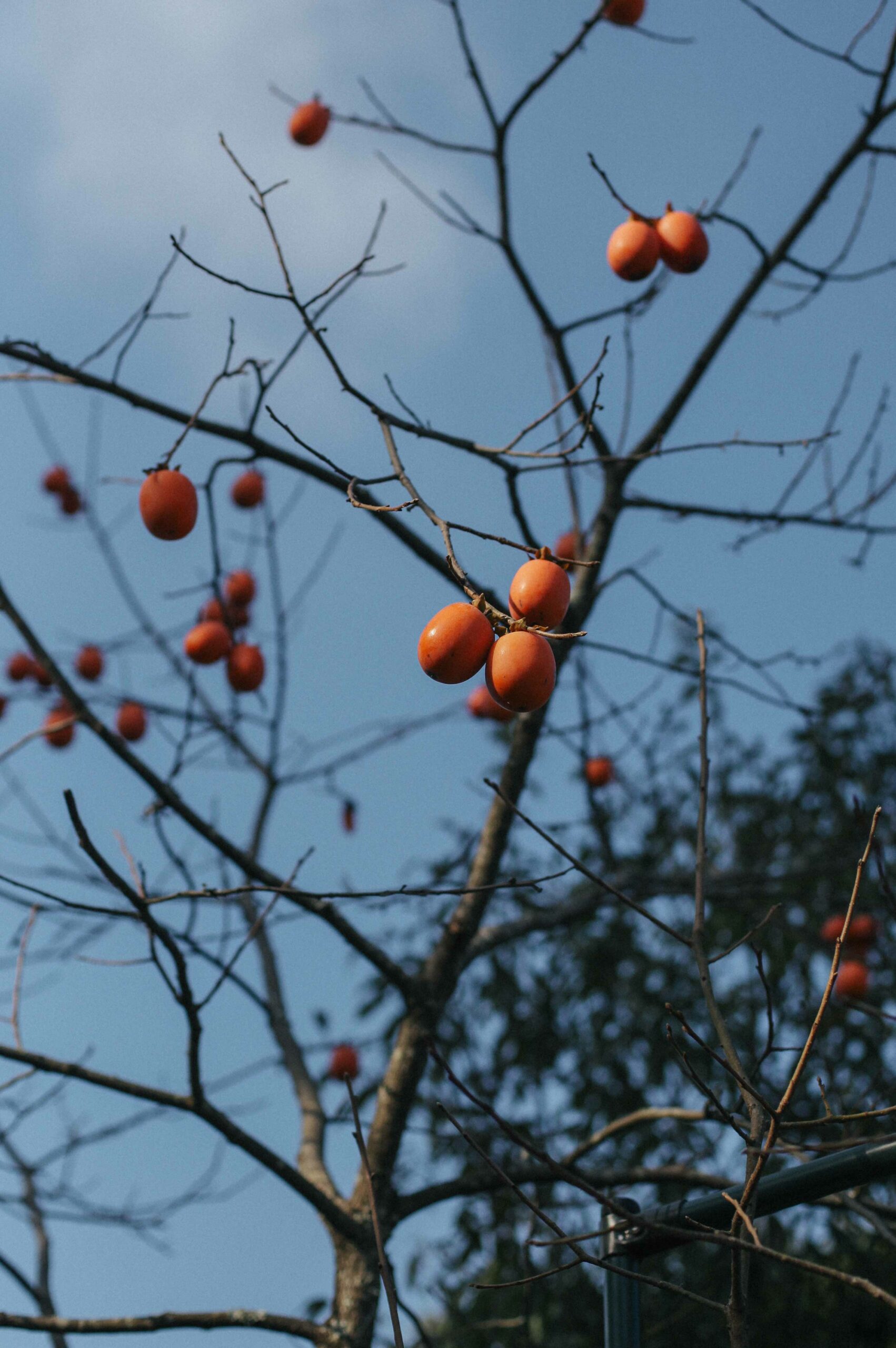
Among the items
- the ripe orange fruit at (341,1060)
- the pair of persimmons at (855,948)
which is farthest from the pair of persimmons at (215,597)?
the pair of persimmons at (855,948)

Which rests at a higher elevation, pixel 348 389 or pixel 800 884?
pixel 800 884

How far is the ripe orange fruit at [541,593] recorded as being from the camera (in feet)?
4.28

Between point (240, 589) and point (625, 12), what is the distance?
2058 mm

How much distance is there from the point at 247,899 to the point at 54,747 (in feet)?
3.87

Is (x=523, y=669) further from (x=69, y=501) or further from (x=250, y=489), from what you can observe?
(x=69, y=501)

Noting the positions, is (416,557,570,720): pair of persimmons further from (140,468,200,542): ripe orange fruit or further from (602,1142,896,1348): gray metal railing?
(140,468,200,542): ripe orange fruit

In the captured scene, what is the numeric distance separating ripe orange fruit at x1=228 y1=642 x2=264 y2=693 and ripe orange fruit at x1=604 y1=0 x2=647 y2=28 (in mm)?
1988

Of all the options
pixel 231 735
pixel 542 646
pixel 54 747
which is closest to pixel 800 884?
pixel 231 735

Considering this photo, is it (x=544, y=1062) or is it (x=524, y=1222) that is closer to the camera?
(x=524, y=1222)

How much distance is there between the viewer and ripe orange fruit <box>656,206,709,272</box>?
8.50ft

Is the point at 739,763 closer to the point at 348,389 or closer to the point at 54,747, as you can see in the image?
the point at 54,747

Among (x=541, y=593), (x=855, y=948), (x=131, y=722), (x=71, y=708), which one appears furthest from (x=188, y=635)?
(x=855, y=948)

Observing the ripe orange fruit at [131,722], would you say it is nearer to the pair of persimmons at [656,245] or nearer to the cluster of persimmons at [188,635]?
the cluster of persimmons at [188,635]

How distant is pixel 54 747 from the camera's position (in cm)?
418
